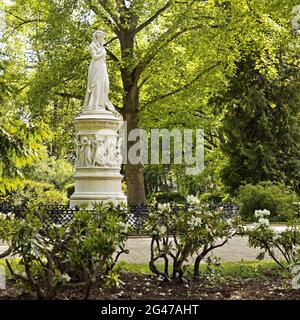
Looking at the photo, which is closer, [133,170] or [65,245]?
[65,245]

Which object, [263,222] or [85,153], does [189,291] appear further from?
[85,153]

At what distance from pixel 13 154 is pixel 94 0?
1528cm

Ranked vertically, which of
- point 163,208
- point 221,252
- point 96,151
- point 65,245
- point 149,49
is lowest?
point 221,252

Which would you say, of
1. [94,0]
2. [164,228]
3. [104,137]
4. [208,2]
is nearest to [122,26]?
[94,0]

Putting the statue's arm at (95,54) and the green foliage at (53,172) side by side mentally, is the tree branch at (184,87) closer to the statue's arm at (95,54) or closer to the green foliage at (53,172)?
the statue's arm at (95,54)

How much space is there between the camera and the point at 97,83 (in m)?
19.1

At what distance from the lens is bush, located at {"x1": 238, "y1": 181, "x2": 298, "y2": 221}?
2247 cm

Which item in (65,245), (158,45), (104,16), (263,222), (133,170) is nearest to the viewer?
(65,245)

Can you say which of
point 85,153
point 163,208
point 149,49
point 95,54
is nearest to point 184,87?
point 149,49

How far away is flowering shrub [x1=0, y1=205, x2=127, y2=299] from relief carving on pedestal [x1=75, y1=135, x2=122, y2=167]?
11251 mm

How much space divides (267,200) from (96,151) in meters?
7.16

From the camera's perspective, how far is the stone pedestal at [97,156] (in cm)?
1869

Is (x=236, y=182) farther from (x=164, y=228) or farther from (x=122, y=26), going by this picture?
(x=164, y=228)


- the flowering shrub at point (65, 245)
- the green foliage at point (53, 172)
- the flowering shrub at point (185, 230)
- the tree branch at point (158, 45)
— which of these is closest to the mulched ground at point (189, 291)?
the flowering shrub at point (185, 230)
